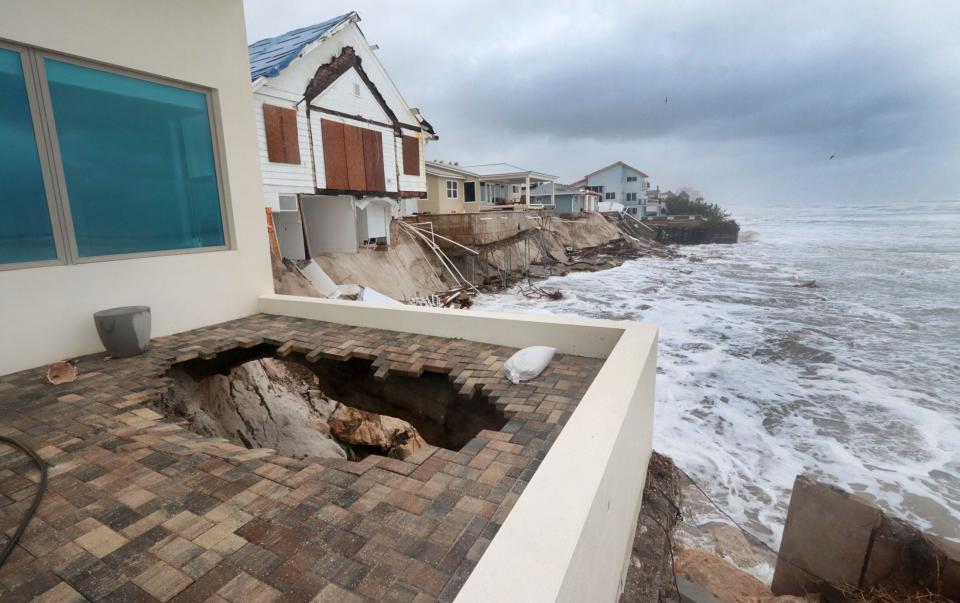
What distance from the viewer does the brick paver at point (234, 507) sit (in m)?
1.67

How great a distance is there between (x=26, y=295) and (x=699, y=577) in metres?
6.76

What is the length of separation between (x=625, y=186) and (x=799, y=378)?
46.4 metres

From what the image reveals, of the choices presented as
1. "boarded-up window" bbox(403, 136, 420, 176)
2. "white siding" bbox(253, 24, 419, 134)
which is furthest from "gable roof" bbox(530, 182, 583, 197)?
"white siding" bbox(253, 24, 419, 134)

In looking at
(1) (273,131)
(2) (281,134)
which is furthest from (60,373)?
(2) (281,134)

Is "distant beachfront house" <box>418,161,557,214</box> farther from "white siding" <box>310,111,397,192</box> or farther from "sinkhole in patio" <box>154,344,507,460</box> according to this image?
"sinkhole in patio" <box>154,344,507,460</box>

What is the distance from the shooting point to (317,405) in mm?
6738

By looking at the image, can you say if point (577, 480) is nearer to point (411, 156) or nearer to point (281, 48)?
point (281, 48)

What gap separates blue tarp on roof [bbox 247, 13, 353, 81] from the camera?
38.1 ft

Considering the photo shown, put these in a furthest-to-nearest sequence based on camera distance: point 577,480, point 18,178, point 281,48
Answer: point 281,48 → point 18,178 → point 577,480

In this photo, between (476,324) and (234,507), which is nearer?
(234,507)

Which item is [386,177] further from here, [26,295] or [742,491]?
[742,491]

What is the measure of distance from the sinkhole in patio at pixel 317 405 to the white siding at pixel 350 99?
9.70 meters

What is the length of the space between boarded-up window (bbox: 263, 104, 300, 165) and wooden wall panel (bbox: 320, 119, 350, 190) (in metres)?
1.03

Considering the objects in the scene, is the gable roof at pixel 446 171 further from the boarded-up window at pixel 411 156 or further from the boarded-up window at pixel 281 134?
the boarded-up window at pixel 281 134
